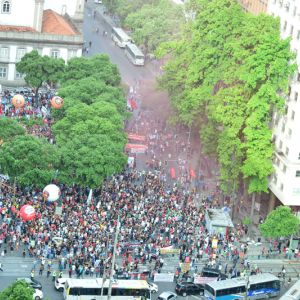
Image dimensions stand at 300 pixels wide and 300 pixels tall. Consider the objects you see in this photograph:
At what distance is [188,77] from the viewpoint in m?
138

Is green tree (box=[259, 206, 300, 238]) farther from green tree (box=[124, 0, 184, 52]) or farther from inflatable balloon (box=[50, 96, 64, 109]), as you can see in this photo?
green tree (box=[124, 0, 184, 52])

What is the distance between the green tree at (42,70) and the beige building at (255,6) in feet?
72.2

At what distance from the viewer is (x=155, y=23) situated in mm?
179125

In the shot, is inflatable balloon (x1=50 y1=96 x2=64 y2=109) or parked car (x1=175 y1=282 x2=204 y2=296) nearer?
parked car (x1=175 y1=282 x2=204 y2=296)

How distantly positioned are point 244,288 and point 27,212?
758 inches

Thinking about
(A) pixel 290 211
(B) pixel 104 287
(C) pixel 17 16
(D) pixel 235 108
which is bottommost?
(B) pixel 104 287

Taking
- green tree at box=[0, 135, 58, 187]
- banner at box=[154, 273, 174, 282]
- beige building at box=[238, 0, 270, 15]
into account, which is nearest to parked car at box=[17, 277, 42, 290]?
banner at box=[154, 273, 174, 282]

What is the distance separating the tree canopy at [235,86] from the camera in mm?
124562

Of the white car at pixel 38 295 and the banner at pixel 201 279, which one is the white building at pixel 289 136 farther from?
the white car at pixel 38 295

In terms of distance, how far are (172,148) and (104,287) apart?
43.4 metres

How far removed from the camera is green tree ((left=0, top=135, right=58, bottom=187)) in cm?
12050

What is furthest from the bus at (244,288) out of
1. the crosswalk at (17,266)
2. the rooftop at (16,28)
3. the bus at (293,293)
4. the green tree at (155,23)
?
the green tree at (155,23)

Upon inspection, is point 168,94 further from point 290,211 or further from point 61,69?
point 290,211

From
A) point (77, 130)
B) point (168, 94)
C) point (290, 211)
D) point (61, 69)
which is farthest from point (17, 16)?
point (290, 211)
